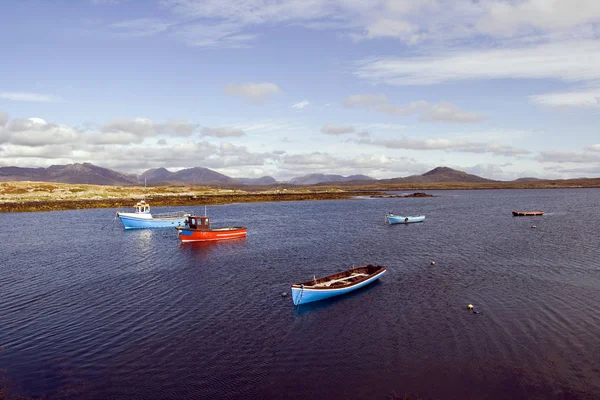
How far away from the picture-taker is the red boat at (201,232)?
61312 mm

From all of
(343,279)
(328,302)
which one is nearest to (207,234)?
(343,279)

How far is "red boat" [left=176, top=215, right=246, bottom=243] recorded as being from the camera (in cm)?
6131

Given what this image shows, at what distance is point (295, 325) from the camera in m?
27.2

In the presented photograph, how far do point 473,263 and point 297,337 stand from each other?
1098 inches

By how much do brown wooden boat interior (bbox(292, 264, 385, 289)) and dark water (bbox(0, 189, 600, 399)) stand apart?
122 centimetres

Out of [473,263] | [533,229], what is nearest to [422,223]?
[533,229]

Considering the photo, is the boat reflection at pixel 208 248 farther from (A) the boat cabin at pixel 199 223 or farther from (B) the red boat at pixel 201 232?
(A) the boat cabin at pixel 199 223

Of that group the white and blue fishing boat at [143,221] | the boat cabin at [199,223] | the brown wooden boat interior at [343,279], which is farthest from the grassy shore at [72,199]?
the brown wooden boat interior at [343,279]

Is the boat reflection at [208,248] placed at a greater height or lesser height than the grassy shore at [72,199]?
lesser

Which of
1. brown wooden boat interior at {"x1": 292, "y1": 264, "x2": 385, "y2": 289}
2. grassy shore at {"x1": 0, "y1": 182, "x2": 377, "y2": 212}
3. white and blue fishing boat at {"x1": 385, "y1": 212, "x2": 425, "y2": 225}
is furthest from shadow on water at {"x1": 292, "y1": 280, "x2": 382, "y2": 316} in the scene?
grassy shore at {"x1": 0, "y1": 182, "x2": 377, "y2": 212}

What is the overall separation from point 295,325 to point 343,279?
946 centimetres

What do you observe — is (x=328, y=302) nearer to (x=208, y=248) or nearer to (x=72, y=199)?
(x=208, y=248)

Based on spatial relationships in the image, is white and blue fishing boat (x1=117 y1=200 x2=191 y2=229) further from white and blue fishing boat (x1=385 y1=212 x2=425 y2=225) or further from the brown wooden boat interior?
the brown wooden boat interior

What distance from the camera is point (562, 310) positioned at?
28.8 metres
